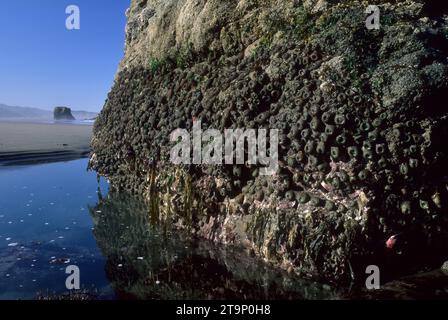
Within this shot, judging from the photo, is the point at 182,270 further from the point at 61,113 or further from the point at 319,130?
the point at 61,113

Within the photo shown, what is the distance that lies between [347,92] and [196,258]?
16.6 feet

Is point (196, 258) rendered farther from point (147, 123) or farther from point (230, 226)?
point (147, 123)

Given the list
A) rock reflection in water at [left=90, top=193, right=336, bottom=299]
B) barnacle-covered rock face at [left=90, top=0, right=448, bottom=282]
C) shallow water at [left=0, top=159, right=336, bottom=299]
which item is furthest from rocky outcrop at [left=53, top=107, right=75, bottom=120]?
rock reflection in water at [left=90, top=193, right=336, bottom=299]

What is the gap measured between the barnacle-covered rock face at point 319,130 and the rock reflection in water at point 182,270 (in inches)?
18.9

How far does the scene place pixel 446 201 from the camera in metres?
8.23

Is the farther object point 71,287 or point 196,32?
point 196,32

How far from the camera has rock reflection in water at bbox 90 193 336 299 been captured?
7.46 meters

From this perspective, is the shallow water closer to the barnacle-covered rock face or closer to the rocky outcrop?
the barnacle-covered rock face

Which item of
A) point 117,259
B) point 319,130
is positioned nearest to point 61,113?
point 117,259

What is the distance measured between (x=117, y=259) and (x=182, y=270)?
65.2 inches

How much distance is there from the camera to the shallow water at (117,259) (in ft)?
24.8

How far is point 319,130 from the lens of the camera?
883 cm
